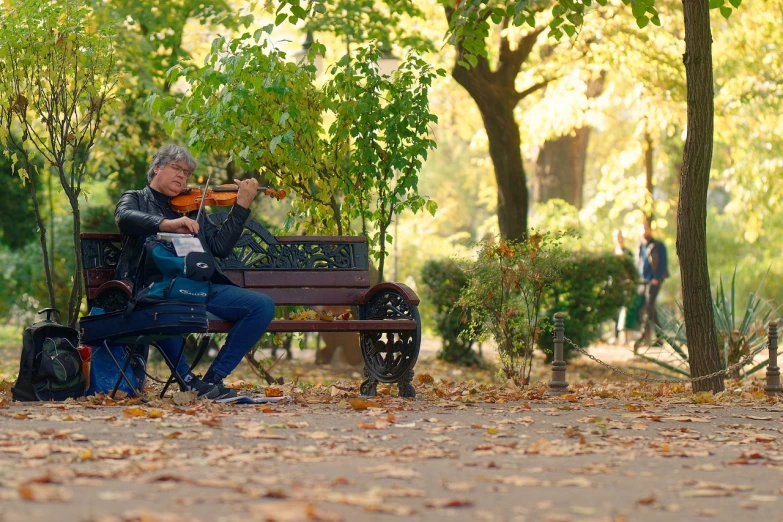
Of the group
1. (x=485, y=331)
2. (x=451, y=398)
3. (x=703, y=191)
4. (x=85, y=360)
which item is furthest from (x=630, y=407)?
(x=85, y=360)

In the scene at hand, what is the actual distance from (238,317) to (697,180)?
11.9 feet

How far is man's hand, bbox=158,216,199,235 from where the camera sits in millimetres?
7430

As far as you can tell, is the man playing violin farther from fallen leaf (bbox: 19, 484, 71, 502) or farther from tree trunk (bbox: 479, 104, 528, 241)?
tree trunk (bbox: 479, 104, 528, 241)

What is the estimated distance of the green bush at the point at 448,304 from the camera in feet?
46.3

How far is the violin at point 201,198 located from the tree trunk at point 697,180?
3454 mm

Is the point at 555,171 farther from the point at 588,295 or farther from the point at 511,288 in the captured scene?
the point at 511,288

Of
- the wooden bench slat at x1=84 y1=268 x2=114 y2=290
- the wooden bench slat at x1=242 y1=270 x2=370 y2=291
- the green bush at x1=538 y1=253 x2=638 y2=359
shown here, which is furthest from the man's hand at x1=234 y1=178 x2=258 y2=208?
the green bush at x1=538 y1=253 x2=638 y2=359

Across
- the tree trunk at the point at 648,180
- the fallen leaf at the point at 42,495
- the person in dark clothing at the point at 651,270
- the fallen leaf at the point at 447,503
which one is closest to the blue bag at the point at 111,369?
the fallen leaf at the point at 42,495

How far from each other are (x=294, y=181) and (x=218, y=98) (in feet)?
2.90

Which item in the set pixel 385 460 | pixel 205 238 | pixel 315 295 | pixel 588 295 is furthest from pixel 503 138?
pixel 385 460

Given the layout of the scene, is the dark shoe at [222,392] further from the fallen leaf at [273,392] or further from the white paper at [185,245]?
the white paper at [185,245]

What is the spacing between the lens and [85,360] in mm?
7812

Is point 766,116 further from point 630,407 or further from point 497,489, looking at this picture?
point 497,489

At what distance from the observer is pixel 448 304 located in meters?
14.3
